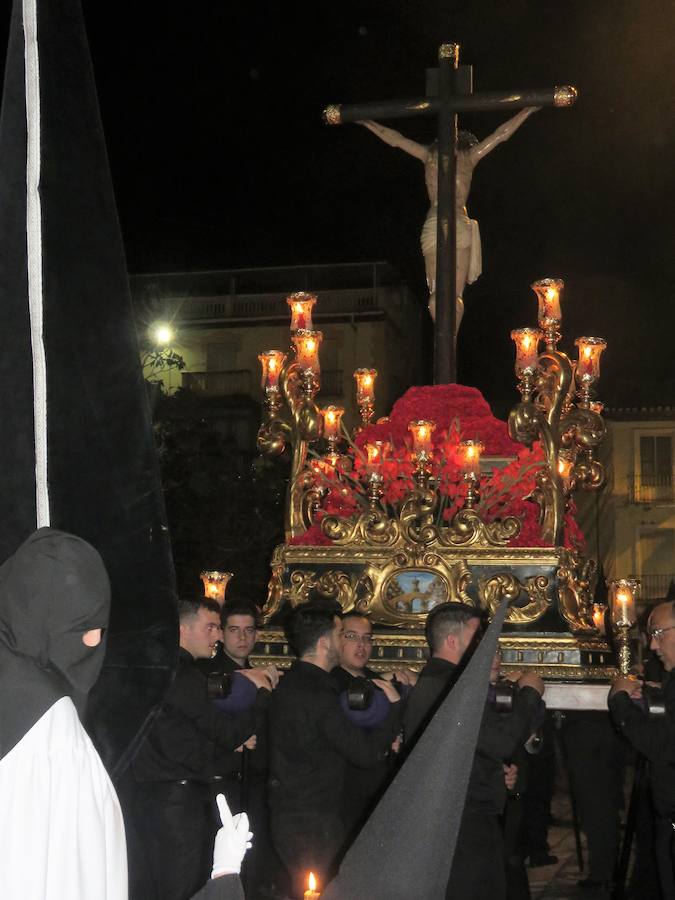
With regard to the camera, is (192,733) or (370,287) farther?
(370,287)

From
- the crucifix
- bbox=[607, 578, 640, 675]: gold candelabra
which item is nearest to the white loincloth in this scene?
the crucifix

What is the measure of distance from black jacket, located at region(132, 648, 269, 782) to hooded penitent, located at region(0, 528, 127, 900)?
2.77 m

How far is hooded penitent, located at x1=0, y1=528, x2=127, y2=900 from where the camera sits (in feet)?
5.73

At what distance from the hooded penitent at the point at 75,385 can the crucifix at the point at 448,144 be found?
573 centimetres

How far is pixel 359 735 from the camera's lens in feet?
15.2

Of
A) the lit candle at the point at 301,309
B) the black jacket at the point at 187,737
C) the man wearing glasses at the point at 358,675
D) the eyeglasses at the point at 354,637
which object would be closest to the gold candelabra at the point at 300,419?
the lit candle at the point at 301,309

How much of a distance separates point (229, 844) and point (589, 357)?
5.54 meters

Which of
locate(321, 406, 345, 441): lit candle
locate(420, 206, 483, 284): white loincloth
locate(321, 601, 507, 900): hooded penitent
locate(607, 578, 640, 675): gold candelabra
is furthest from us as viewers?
locate(420, 206, 483, 284): white loincloth

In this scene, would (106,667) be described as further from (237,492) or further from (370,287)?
(370,287)

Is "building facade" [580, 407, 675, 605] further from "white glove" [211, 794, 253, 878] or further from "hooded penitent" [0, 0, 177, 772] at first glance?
"white glove" [211, 794, 253, 878]

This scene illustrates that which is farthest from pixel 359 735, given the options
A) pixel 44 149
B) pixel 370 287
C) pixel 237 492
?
pixel 370 287

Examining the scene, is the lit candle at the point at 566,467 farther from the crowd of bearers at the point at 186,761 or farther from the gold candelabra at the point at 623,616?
the crowd of bearers at the point at 186,761

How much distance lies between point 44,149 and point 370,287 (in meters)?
25.3

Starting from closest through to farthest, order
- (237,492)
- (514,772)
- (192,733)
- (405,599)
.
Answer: (192,733), (514,772), (405,599), (237,492)
